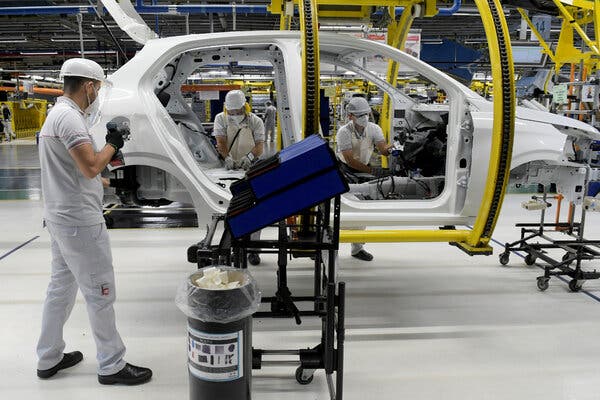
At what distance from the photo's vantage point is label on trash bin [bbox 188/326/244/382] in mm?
2168

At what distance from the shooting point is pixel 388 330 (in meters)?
3.55

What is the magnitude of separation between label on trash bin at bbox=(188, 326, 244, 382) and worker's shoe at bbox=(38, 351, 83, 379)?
1174mm

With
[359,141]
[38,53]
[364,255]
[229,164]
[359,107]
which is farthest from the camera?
[38,53]

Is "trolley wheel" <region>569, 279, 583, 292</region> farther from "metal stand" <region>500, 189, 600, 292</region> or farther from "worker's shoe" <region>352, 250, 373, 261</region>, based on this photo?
"worker's shoe" <region>352, 250, 373, 261</region>

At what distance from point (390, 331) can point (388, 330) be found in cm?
2

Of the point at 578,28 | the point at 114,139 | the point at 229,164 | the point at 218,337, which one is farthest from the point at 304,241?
the point at 578,28

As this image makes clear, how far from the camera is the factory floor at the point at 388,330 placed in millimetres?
2801

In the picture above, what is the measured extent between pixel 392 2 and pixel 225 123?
2.08 m

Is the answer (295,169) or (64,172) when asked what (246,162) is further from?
(295,169)

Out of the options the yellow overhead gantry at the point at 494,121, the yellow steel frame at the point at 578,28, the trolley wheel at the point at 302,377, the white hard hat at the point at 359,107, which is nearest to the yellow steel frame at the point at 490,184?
the yellow overhead gantry at the point at 494,121

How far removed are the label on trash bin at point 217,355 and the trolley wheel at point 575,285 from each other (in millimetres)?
3366

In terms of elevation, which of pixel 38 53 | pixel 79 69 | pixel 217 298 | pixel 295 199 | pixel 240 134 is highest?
pixel 38 53

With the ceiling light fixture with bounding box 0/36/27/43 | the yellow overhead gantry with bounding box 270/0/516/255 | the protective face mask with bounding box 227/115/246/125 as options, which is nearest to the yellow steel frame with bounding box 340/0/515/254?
the yellow overhead gantry with bounding box 270/0/516/255

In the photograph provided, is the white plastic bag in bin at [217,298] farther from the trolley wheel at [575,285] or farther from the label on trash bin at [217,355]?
the trolley wheel at [575,285]
